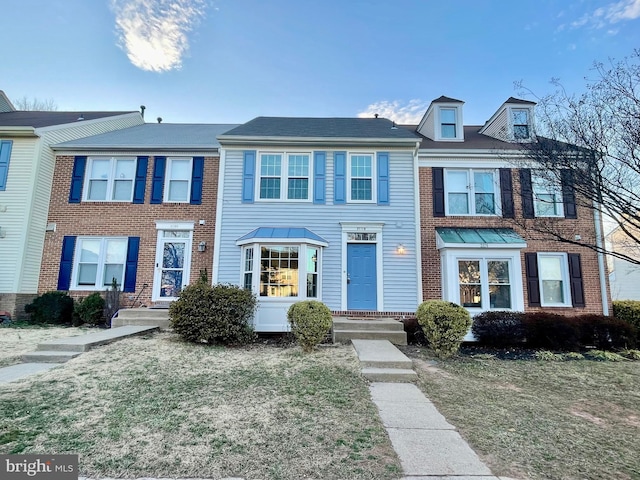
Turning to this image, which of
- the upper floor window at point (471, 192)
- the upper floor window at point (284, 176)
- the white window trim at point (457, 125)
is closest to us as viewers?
the upper floor window at point (284, 176)

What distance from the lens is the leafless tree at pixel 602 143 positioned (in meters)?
5.67

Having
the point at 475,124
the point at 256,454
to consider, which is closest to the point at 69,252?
the point at 256,454

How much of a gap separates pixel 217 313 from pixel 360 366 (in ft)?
11.6

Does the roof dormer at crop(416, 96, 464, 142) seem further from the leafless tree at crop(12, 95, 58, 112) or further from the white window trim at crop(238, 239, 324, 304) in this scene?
the leafless tree at crop(12, 95, 58, 112)

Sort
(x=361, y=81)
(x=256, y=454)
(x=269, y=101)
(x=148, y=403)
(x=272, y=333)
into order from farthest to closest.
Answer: (x=269, y=101) < (x=361, y=81) < (x=272, y=333) < (x=148, y=403) < (x=256, y=454)

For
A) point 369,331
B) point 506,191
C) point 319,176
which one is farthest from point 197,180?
point 506,191

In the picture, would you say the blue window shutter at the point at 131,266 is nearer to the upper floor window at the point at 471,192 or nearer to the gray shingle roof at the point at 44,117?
the gray shingle roof at the point at 44,117

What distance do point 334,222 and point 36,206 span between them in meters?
9.93

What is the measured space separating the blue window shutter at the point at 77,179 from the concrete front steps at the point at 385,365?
10.9 metres

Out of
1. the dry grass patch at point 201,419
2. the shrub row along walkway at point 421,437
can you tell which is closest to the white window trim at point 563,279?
the shrub row along walkway at point 421,437

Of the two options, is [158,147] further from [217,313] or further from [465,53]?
[465,53]

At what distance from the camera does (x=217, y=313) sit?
7355 mm

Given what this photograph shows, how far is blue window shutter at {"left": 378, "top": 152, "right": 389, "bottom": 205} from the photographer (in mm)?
10469

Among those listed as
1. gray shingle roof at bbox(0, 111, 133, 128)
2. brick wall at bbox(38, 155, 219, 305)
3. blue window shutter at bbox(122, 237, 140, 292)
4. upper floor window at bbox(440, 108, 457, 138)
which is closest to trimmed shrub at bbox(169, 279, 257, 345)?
brick wall at bbox(38, 155, 219, 305)
